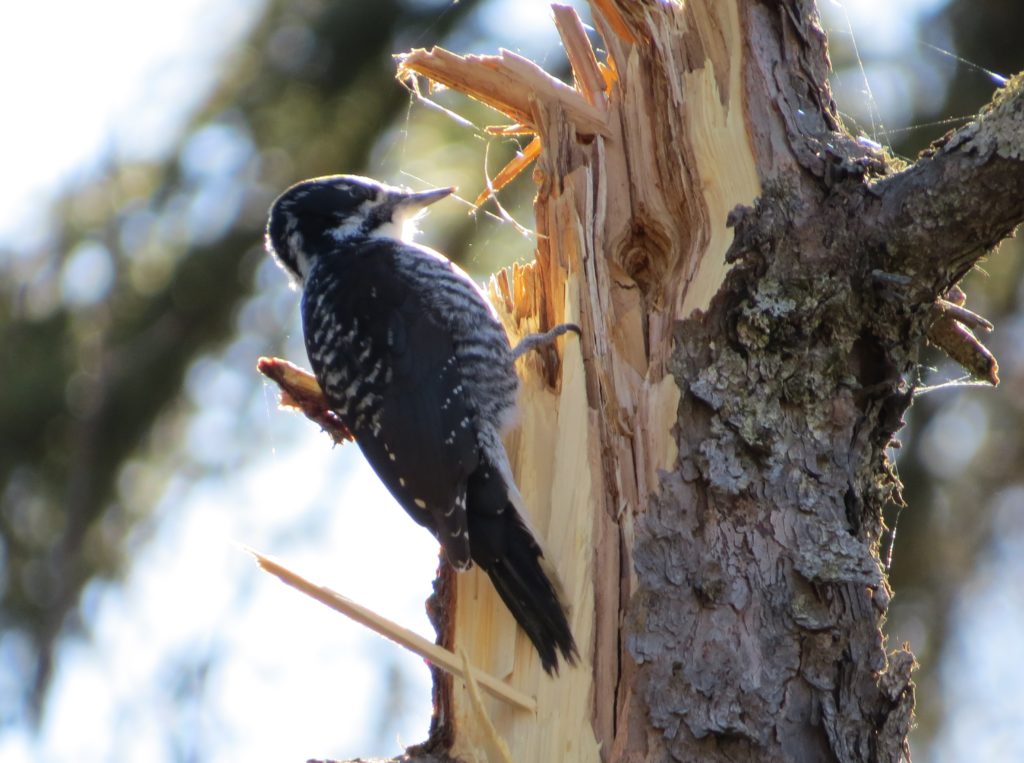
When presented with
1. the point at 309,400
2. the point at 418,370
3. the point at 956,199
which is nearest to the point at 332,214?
the point at 309,400

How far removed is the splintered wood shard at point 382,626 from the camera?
2.46 metres

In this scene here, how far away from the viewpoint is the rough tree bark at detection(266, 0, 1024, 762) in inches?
87.8

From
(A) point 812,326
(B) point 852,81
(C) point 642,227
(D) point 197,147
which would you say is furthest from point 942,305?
(D) point 197,147

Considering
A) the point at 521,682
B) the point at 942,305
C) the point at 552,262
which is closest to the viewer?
the point at 521,682

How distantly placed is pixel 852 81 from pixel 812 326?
2259 millimetres

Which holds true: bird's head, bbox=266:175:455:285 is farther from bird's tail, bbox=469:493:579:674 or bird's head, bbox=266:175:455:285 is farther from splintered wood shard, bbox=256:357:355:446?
bird's tail, bbox=469:493:579:674

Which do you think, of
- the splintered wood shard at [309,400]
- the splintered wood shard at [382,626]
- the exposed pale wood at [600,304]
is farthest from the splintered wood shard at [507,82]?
the splintered wood shard at [382,626]

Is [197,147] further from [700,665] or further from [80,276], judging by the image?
[700,665]

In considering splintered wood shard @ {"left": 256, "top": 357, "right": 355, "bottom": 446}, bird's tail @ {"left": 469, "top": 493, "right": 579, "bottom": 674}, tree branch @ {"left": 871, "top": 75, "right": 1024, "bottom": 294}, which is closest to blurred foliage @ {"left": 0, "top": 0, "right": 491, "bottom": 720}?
splintered wood shard @ {"left": 256, "top": 357, "right": 355, "bottom": 446}

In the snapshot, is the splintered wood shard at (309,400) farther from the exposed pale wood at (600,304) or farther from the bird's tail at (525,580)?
the bird's tail at (525,580)

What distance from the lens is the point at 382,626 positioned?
Result: 249 cm

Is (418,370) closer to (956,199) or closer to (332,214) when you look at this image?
(332,214)

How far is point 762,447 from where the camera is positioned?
239cm

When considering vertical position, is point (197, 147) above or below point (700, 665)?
above
